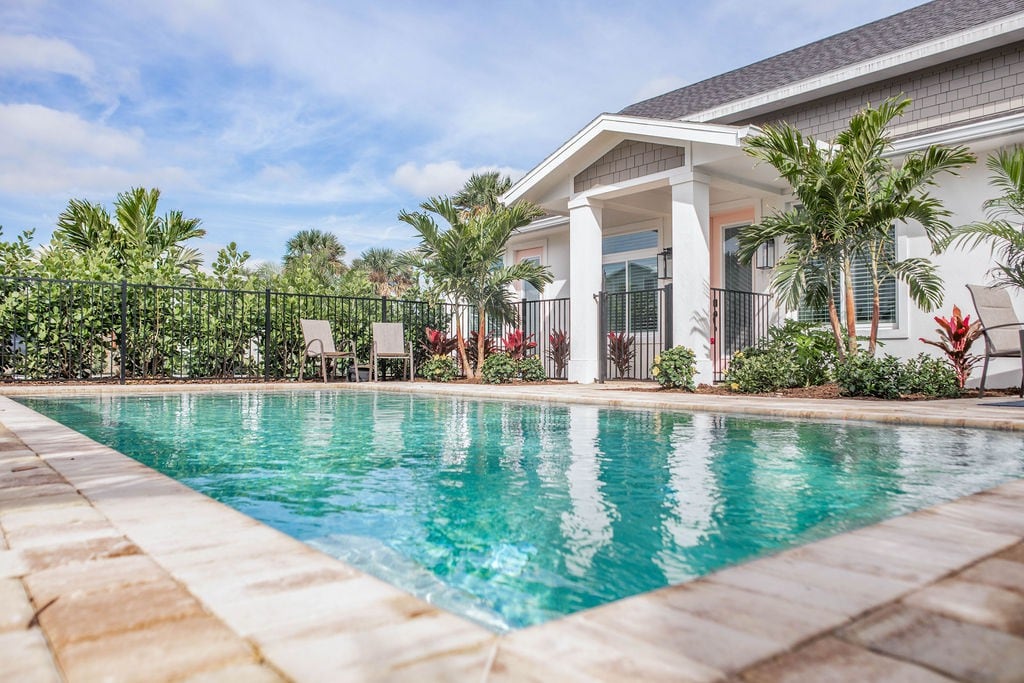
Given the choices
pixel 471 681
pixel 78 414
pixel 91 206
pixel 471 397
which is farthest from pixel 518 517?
pixel 91 206

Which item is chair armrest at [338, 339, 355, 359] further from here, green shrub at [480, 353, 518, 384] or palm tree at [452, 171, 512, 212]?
palm tree at [452, 171, 512, 212]

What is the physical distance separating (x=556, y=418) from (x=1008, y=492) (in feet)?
13.1

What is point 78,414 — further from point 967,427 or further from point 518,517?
point 967,427

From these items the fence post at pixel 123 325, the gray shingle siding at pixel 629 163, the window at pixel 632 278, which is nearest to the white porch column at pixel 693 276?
the gray shingle siding at pixel 629 163

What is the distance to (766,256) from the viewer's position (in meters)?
10.6

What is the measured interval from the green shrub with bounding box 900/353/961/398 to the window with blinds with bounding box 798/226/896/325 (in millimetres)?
1947

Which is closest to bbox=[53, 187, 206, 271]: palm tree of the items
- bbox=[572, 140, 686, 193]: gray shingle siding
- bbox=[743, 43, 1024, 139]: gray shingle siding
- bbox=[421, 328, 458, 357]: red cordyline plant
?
bbox=[421, 328, 458, 357]: red cordyline plant

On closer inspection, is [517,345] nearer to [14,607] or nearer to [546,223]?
[546,223]

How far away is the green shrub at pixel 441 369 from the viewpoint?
12.0m

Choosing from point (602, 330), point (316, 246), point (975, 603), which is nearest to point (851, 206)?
point (602, 330)

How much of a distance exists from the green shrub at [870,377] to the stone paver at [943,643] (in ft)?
21.2

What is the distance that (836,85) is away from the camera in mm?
9773

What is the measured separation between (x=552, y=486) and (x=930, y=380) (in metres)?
5.80

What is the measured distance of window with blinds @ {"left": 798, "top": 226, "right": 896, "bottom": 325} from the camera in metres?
9.18
